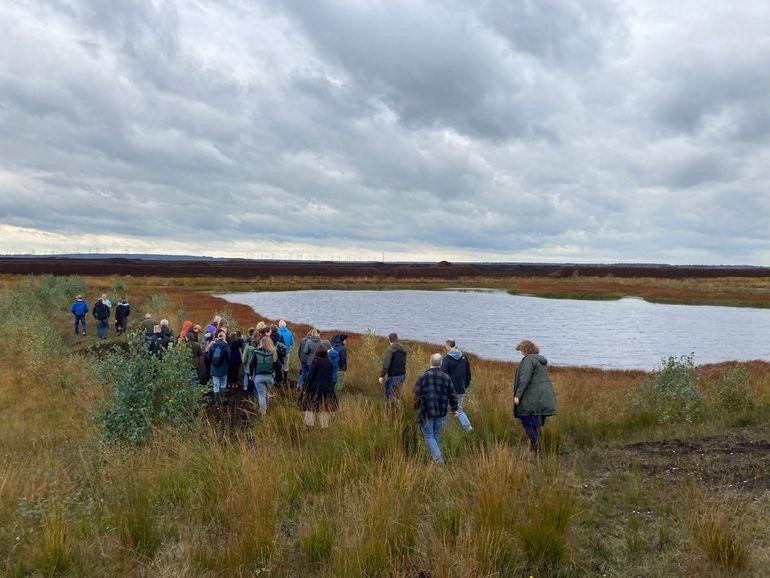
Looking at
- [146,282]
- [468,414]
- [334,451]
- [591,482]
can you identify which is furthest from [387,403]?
[146,282]

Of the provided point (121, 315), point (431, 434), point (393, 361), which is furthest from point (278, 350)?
point (121, 315)

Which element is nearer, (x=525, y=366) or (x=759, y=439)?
(x=525, y=366)

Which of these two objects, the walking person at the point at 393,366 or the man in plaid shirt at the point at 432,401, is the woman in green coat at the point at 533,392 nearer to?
the man in plaid shirt at the point at 432,401

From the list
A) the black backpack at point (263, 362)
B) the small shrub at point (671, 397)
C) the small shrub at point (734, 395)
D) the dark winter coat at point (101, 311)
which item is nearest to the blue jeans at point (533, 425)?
the small shrub at point (671, 397)

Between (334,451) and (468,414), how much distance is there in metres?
4.08

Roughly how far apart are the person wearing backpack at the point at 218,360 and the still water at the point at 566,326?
1628 centimetres

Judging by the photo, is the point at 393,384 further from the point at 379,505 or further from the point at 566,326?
the point at 566,326

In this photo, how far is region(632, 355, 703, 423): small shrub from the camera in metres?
11.1

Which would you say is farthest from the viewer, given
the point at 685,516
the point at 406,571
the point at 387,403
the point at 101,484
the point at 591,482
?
the point at 387,403

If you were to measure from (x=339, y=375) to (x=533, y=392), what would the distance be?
6.29m

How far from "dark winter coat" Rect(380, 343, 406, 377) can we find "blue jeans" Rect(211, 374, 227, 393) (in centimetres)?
393

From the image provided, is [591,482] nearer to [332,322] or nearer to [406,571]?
[406,571]

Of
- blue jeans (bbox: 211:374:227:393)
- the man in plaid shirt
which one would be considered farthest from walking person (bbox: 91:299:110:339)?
the man in plaid shirt

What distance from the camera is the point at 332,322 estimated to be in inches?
1642
